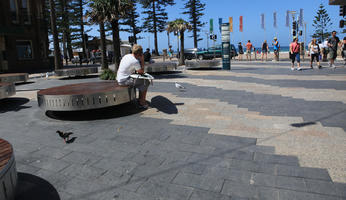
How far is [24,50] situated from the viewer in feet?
85.8

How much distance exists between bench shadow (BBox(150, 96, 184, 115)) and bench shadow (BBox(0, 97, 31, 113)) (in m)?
3.58

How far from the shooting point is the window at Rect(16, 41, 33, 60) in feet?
83.8

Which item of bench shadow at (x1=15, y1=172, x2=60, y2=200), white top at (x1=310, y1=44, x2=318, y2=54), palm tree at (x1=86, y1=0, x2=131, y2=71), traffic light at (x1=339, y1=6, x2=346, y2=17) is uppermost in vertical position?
traffic light at (x1=339, y1=6, x2=346, y2=17)

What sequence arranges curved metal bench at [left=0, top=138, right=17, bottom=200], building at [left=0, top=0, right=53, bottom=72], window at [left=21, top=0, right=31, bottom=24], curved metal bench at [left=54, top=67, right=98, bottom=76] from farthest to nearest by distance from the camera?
window at [left=21, top=0, right=31, bottom=24] < building at [left=0, top=0, right=53, bottom=72] < curved metal bench at [left=54, top=67, right=98, bottom=76] < curved metal bench at [left=0, top=138, right=17, bottom=200]

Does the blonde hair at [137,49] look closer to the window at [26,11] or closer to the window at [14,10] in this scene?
the window at [14,10]

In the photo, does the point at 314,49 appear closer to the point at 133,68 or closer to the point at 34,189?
the point at 133,68

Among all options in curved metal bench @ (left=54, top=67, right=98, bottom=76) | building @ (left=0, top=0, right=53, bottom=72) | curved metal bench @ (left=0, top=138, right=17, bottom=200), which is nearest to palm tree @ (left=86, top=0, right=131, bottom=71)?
curved metal bench @ (left=54, top=67, right=98, bottom=76)

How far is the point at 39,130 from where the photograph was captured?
16.7 ft

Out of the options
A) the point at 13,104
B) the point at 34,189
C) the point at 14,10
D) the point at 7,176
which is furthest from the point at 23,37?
the point at 7,176

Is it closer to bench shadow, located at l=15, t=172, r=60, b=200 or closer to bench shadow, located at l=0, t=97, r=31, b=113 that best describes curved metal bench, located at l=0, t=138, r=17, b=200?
bench shadow, located at l=15, t=172, r=60, b=200

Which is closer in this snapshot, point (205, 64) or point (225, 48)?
point (205, 64)

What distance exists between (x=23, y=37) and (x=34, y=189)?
26891 mm

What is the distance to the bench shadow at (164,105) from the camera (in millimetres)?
6223

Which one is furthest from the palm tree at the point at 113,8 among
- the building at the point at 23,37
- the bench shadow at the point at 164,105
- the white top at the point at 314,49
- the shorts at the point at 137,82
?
the building at the point at 23,37
